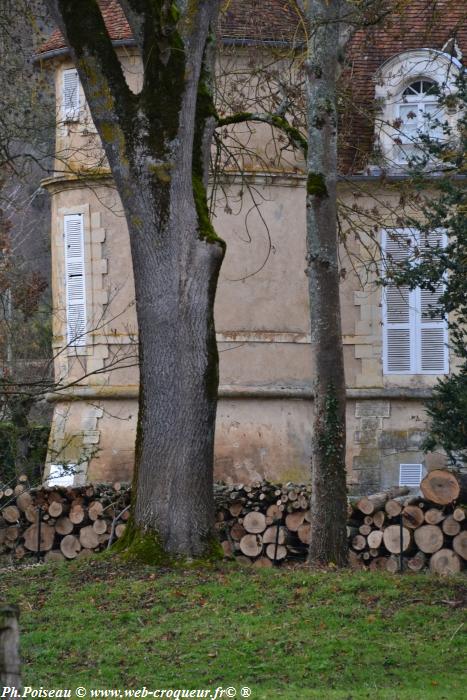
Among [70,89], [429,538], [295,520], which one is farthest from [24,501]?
[70,89]

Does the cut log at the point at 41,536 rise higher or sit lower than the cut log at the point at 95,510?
lower

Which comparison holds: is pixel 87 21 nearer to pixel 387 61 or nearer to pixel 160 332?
pixel 160 332

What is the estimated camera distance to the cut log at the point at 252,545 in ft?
44.7

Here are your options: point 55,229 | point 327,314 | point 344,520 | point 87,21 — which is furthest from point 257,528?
point 55,229

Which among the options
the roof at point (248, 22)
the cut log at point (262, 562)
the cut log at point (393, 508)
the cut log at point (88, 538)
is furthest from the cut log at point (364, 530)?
the roof at point (248, 22)

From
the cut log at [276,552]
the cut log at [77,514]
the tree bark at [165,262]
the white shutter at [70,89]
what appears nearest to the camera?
the tree bark at [165,262]

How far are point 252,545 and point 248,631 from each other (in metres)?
5.23

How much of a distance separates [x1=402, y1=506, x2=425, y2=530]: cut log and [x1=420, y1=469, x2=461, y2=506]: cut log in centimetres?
31

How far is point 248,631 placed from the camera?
8.45 meters

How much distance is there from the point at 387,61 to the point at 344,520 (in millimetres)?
9901

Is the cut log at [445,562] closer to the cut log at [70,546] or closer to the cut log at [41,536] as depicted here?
the cut log at [70,546]

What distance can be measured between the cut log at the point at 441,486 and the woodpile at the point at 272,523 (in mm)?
11

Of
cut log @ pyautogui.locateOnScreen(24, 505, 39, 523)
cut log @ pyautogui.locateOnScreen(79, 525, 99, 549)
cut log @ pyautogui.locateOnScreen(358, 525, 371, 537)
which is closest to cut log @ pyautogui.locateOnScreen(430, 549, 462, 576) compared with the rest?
cut log @ pyautogui.locateOnScreen(358, 525, 371, 537)

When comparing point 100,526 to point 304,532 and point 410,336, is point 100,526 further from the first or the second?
point 410,336
